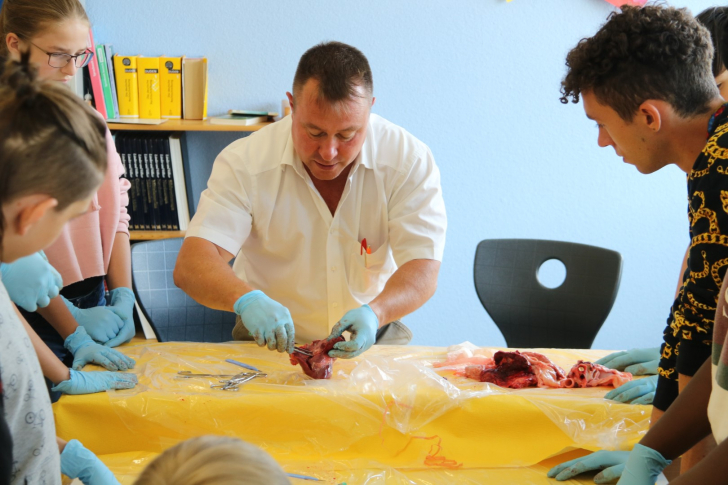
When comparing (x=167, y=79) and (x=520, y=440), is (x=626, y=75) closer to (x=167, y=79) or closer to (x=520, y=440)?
(x=520, y=440)

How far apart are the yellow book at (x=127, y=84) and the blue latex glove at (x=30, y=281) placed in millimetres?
1660

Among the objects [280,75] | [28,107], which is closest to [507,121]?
[280,75]

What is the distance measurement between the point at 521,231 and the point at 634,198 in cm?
60

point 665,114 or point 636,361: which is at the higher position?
point 665,114

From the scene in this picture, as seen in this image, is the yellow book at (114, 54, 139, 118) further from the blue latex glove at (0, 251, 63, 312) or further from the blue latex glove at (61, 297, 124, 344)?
the blue latex glove at (0, 251, 63, 312)

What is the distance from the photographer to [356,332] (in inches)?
67.2

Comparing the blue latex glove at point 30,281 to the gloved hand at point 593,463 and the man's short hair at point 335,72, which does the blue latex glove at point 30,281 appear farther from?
the gloved hand at point 593,463

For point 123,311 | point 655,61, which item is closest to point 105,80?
point 123,311

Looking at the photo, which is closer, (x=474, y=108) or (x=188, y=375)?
(x=188, y=375)

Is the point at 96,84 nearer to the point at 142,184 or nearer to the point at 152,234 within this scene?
the point at 142,184

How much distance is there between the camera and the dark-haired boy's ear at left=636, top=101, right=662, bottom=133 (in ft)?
4.32

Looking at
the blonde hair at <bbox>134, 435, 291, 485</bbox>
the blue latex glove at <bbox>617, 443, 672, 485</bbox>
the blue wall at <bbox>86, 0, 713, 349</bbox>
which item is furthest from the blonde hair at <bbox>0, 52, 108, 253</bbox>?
the blue wall at <bbox>86, 0, 713, 349</bbox>

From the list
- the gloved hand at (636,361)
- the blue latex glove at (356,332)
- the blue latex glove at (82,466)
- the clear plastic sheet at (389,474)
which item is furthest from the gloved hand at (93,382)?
the gloved hand at (636,361)

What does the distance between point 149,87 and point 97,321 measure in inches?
54.9
